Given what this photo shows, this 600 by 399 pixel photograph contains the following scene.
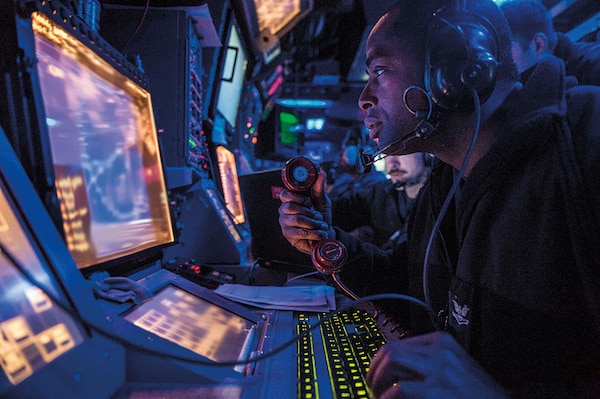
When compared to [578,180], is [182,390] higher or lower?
lower

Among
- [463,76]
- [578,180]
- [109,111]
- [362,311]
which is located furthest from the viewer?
[362,311]

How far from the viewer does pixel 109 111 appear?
85 cm

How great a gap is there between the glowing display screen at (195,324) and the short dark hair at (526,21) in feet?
6.61

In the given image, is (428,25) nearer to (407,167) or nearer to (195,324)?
(195,324)

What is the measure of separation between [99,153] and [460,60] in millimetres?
862

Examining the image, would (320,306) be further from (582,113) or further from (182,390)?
(582,113)

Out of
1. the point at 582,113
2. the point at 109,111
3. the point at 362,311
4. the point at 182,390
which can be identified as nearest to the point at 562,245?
the point at 582,113

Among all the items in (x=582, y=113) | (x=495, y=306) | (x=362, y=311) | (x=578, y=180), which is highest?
(x=582, y=113)

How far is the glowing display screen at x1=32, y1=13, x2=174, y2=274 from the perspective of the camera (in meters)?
0.65

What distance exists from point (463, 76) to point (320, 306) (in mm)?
705

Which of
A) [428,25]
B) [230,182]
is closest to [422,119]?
[428,25]

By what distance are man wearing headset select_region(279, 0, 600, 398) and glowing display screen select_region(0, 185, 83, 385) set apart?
17.4 inches

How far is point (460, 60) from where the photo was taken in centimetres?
76

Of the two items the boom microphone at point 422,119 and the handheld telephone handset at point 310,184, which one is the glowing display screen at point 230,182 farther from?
the boom microphone at point 422,119
